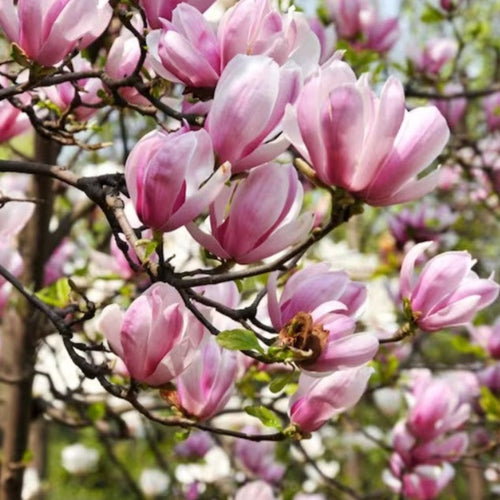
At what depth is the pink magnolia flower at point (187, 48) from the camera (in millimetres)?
799

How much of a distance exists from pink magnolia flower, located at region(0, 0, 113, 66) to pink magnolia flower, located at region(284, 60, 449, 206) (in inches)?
9.5

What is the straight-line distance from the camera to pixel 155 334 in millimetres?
814

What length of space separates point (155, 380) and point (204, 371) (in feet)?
0.34

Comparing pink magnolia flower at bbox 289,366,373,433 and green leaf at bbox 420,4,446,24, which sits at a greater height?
green leaf at bbox 420,4,446,24

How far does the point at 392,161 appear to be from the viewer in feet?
2.44

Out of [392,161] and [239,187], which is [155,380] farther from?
[392,161]

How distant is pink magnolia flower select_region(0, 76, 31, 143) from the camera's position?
114 centimetres

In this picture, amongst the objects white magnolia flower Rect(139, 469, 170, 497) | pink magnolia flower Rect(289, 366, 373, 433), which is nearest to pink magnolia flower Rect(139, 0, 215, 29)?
pink magnolia flower Rect(289, 366, 373, 433)

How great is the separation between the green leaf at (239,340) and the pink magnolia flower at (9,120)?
1.74 feet

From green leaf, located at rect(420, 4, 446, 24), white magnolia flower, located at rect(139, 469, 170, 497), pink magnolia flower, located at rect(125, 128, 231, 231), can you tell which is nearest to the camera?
pink magnolia flower, located at rect(125, 128, 231, 231)

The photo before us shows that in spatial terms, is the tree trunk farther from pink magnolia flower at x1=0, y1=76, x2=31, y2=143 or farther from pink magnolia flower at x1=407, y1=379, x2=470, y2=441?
pink magnolia flower at x1=407, y1=379, x2=470, y2=441

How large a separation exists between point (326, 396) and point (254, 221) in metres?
0.21

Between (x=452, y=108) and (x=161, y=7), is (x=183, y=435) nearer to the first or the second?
(x=161, y=7)

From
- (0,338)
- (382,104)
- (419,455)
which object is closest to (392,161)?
(382,104)
